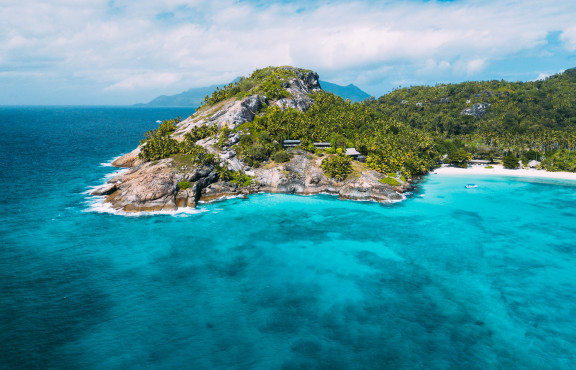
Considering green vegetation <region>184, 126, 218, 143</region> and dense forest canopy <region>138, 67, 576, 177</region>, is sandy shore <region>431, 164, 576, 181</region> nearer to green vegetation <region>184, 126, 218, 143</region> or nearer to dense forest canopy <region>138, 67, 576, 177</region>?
dense forest canopy <region>138, 67, 576, 177</region>

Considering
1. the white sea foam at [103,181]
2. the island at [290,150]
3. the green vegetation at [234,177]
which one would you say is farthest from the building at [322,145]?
the white sea foam at [103,181]

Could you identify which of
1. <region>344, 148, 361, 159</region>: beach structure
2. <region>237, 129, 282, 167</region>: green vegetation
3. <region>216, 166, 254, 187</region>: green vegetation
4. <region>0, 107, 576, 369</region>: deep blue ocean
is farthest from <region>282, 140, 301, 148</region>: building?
<region>0, 107, 576, 369</region>: deep blue ocean

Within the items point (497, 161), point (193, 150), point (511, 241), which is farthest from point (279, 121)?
point (497, 161)

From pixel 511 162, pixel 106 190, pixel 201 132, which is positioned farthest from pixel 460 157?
pixel 106 190

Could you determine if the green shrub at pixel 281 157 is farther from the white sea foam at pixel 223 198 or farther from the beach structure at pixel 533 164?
the beach structure at pixel 533 164

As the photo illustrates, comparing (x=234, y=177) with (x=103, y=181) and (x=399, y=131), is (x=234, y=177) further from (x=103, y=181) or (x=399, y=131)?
(x=399, y=131)

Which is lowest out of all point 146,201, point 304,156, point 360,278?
point 360,278

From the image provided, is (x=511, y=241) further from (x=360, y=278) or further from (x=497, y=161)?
(x=497, y=161)

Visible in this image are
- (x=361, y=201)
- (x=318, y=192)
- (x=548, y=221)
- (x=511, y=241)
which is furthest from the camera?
(x=318, y=192)
